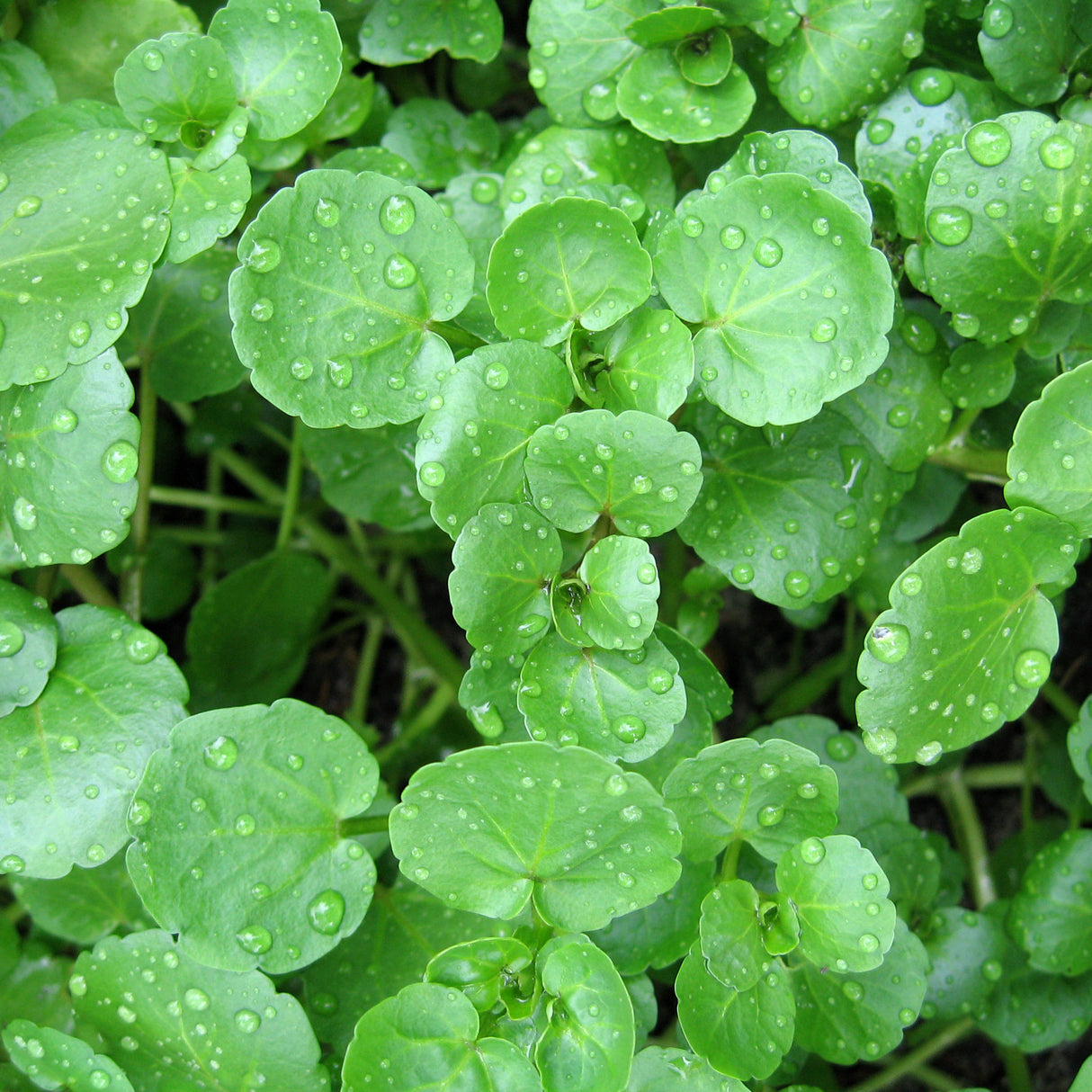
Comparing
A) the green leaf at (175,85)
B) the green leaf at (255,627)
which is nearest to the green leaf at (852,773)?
the green leaf at (255,627)

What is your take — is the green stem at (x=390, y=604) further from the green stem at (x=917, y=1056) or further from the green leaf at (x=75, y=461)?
the green stem at (x=917, y=1056)

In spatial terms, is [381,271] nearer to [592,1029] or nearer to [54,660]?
[54,660]

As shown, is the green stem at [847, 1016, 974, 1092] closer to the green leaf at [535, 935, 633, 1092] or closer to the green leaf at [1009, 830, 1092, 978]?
the green leaf at [1009, 830, 1092, 978]

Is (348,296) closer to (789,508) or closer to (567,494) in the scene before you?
(567,494)

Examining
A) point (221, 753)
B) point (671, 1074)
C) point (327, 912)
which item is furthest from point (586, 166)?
point (671, 1074)

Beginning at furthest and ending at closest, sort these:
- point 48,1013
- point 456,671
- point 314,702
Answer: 1. point 314,702
2. point 456,671
3. point 48,1013

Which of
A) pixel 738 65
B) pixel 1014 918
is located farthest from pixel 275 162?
pixel 1014 918

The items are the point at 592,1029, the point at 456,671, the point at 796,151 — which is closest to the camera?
the point at 592,1029
